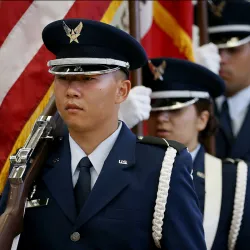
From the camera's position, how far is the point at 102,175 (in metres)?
1.31

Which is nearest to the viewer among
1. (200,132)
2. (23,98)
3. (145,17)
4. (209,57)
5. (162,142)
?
(162,142)

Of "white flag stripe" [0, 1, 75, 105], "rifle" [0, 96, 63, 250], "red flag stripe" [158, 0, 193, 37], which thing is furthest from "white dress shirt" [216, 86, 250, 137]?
"rifle" [0, 96, 63, 250]

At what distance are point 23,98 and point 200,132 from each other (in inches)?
25.6

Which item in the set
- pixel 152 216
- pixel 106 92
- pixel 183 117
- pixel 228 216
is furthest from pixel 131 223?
pixel 183 117

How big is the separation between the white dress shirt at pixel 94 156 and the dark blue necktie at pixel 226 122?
108 centimetres

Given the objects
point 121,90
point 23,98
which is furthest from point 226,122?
point 121,90

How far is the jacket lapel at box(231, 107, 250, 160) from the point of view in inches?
88.9

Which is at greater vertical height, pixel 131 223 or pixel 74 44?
pixel 74 44

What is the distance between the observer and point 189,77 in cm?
191

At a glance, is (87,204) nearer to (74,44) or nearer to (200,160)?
(74,44)

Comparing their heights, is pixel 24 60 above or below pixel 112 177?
above

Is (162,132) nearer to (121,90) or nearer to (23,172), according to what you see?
(121,90)

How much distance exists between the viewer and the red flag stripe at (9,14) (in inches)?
67.5

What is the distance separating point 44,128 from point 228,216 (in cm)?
64
